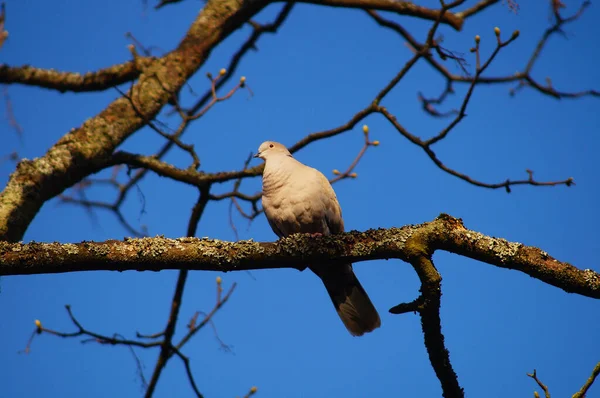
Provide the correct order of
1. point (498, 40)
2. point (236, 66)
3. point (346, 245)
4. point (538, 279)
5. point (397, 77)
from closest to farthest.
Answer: point (538, 279)
point (346, 245)
point (498, 40)
point (397, 77)
point (236, 66)

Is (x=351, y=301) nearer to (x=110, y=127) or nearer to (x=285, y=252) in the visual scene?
(x=285, y=252)

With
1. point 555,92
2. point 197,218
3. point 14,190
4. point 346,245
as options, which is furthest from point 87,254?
point 555,92

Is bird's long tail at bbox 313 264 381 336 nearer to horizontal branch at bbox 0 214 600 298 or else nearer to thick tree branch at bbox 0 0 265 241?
horizontal branch at bbox 0 214 600 298

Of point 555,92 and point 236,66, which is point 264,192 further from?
point 555,92

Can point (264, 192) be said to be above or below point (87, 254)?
above

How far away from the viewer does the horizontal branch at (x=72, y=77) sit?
214 inches

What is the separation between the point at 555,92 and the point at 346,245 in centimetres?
389

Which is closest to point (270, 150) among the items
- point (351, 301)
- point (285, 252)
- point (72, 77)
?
point (351, 301)

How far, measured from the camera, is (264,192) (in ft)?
16.1

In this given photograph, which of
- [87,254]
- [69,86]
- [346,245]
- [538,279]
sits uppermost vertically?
[69,86]

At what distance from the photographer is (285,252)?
3.19m

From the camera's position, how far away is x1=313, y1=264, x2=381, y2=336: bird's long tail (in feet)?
15.0

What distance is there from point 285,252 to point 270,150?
224cm

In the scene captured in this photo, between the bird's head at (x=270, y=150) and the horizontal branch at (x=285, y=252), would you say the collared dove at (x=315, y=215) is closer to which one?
the bird's head at (x=270, y=150)
